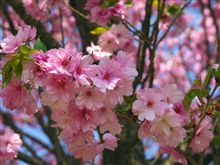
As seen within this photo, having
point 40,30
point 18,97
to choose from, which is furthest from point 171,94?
point 40,30

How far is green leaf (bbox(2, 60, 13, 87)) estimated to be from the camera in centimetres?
150

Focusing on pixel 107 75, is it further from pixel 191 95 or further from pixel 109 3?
pixel 109 3

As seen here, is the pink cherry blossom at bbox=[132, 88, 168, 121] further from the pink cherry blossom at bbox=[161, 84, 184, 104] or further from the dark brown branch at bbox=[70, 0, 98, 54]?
the dark brown branch at bbox=[70, 0, 98, 54]

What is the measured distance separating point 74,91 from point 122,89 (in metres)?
0.16

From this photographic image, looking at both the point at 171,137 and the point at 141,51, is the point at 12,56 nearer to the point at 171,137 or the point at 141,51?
the point at 171,137

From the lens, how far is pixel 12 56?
59.5 inches

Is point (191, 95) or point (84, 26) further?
point (84, 26)

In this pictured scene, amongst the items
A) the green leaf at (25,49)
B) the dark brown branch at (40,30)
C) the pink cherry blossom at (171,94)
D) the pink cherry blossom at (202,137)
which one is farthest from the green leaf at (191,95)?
the dark brown branch at (40,30)

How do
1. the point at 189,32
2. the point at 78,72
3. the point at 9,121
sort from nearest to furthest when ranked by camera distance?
1. the point at 78,72
2. the point at 9,121
3. the point at 189,32

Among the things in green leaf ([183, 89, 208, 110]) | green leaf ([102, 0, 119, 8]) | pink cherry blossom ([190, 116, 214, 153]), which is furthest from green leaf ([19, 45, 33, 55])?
green leaf ([102, 0, 119, 8])

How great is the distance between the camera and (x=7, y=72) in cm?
152

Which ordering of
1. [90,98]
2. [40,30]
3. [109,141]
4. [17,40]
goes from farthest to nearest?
[40,30] < [109,141] < [17,40] < [90,98]

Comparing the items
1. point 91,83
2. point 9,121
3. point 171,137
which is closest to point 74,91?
point 91,83

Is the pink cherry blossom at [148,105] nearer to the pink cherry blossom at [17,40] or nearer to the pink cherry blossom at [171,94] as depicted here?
the pink cherry blossom at [171,94]
